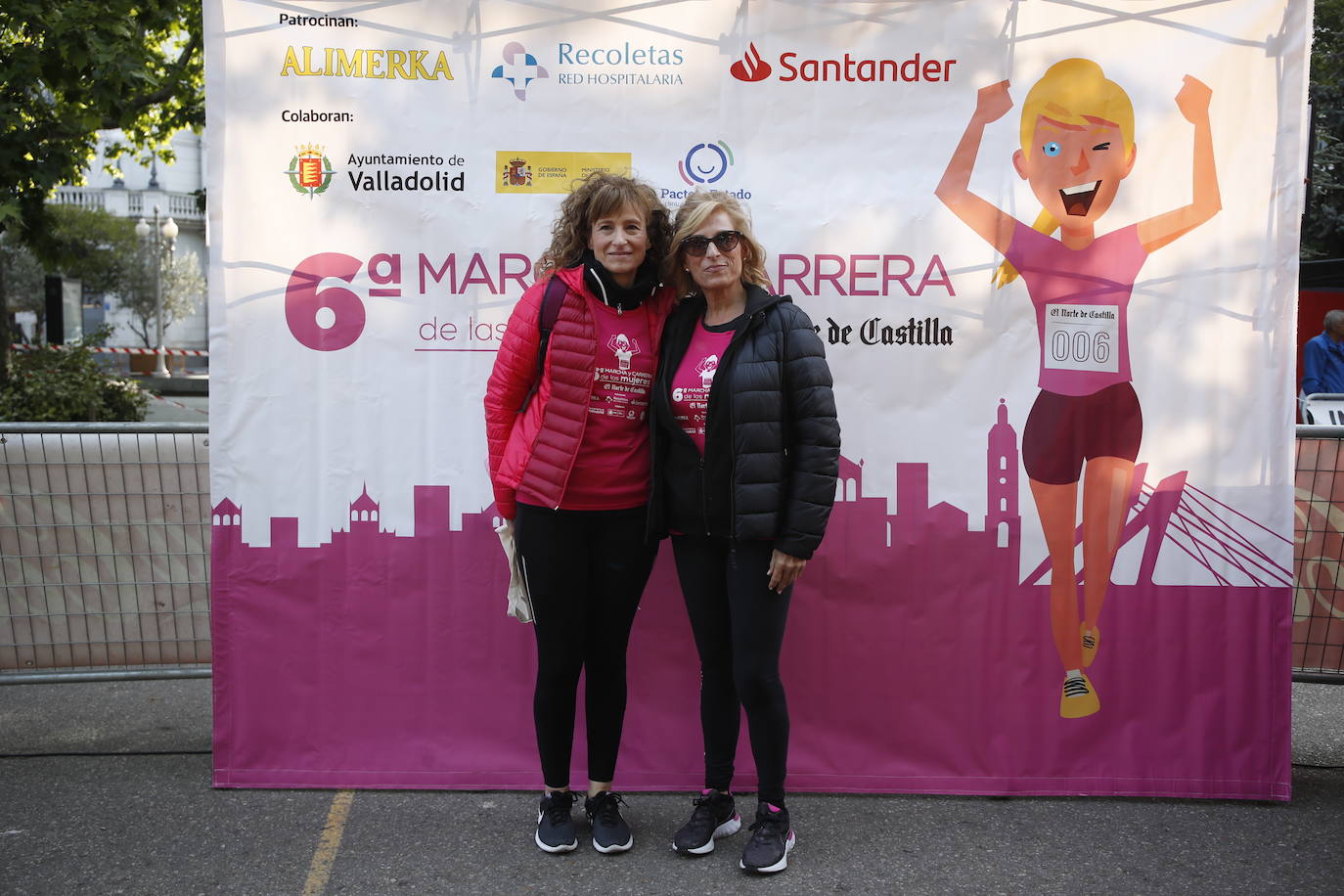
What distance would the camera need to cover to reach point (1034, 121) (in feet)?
12.8

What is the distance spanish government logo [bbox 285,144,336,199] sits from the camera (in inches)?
154

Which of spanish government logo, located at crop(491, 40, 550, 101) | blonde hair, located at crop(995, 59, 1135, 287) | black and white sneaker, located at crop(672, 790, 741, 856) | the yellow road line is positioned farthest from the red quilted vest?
blonde hair, located at crop(995, 59, 1135, 287)

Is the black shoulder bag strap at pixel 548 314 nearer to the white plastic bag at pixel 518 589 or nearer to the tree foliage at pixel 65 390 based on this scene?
the white plastic bag at pixel 518 589

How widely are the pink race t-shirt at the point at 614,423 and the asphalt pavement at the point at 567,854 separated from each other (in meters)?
1.16

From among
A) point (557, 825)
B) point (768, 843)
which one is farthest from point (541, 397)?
point (768, 843)

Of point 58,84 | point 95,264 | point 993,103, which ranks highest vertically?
point 58,84

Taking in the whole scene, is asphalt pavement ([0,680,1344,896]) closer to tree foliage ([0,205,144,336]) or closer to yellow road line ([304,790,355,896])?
yellow road line ([304,790,355,896])

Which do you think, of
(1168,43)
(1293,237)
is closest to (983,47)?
(1168,43)

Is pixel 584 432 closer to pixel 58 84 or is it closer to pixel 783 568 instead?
pixel 783 568

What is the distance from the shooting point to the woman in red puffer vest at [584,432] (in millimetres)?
3395

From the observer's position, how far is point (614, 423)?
3.43 m

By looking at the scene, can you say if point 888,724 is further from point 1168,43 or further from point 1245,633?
point 1168,43

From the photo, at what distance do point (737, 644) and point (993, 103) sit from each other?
2074 millimetres

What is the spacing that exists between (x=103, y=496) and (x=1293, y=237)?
454 centimetres
